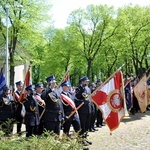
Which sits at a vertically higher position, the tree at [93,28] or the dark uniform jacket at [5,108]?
the tree at [93,28]

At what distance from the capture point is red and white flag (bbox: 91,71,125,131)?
7.76m

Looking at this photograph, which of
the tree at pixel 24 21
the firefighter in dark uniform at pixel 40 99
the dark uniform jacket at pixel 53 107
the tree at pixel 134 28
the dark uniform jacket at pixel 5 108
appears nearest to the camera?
the dark uniform jacket at pixel 53 107

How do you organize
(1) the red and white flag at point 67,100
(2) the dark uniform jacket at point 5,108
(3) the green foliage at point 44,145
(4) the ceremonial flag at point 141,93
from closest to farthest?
(3) the green foliage at point 44,145 → (1) the red and white flag at point 67,100 → (2) the dark uniform jacket at point 5,108 → (4) the ceremonial flag at point 141,93

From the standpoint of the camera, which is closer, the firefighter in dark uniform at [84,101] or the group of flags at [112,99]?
the group of flags at [112,99]

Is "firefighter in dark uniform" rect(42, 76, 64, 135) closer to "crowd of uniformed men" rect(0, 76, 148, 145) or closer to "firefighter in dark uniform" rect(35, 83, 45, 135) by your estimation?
"crowd of uniformed men" rect(0, 76, 148, 145)

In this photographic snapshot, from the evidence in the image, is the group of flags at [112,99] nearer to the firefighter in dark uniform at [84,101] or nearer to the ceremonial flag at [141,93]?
the firefighter in dark uniform at [84,101]

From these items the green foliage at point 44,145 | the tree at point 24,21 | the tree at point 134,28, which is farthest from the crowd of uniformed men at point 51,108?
the tree at point 134,28

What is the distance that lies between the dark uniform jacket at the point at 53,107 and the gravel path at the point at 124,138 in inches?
49.5

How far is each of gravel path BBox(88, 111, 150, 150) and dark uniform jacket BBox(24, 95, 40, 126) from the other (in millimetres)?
1652

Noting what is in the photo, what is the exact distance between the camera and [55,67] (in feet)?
146

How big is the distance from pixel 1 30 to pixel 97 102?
786 inches

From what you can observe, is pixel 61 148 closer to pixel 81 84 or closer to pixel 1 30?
pixel 81 84

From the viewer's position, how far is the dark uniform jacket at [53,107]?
838 centimetres

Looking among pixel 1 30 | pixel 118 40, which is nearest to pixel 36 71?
pixel 118 40
